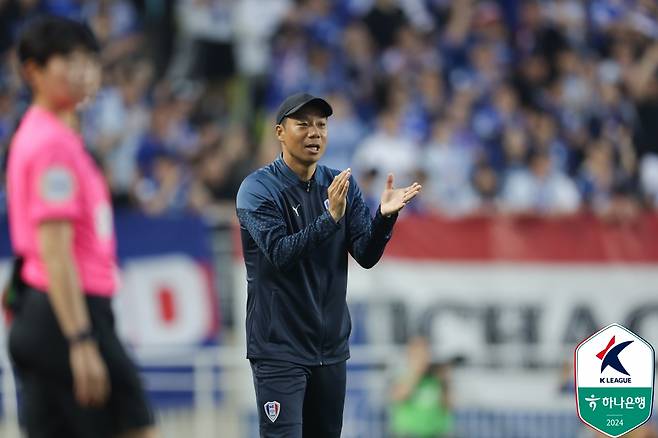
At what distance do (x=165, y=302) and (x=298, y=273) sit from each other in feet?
20.5

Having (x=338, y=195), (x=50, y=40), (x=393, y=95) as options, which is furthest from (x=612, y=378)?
(x=393, y=95)

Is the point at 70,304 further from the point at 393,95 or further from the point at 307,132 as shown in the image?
the point at 393,95

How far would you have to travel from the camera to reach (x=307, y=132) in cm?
692

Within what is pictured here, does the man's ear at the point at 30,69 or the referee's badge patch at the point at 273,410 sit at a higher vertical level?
the man's ear at the point at 30,69

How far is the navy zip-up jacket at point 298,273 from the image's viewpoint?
6934 millimetres

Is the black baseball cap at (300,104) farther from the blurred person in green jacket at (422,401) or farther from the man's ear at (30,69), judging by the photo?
the blurred person in green jacket at (422,401)

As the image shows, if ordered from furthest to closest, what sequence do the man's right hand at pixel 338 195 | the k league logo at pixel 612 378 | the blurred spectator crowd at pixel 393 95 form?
the blurred spectator crowd at pixel 393 95
the man's right hand at pixel 338 195
the k league logo at pixel 612 378

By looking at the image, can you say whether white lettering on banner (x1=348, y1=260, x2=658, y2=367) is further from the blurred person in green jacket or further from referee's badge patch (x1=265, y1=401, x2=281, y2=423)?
referee's badge patch (x1=265, y1=401, x2=281, y2=423)

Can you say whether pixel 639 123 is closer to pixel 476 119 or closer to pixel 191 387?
pixel 476 119

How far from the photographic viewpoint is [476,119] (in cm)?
1526

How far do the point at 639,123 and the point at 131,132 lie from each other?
5.76m

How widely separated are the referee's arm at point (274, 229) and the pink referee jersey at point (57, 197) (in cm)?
145

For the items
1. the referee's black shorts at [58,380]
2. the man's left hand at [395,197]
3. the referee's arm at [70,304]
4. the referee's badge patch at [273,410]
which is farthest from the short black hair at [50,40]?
the referee's badge patch at [273,410]

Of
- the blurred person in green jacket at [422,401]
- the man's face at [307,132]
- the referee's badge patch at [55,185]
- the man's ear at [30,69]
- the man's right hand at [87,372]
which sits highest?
the man's ear at [30,69]
